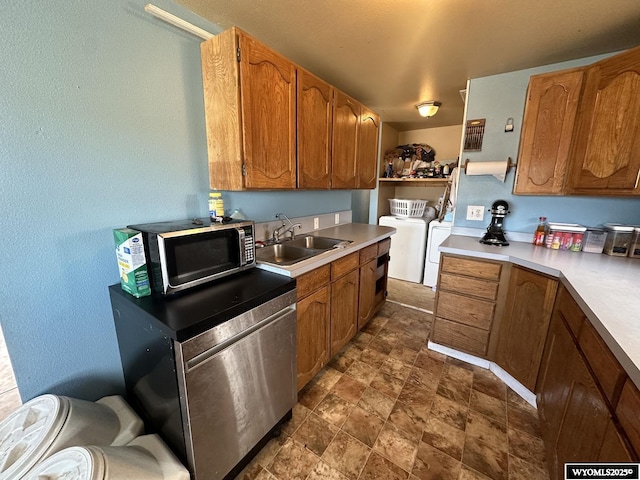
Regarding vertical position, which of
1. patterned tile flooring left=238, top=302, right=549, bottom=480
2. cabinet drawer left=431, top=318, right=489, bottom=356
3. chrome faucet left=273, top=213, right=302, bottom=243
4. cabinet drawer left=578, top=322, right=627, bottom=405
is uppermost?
chrome faucet left=273, top=213, right=302, bottom=243

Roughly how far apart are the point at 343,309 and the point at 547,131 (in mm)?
1913

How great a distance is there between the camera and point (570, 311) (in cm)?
122

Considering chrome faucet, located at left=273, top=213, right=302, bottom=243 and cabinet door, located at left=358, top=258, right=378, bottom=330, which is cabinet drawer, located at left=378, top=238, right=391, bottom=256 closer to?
cabinet door, located at left=358, top=258, right=378, bottom=330

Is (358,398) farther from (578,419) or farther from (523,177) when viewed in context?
(523,177)

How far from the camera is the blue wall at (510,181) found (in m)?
1.88

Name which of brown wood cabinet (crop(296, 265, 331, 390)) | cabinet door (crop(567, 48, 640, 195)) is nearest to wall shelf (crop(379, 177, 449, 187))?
cabinet door (crop(567, 48, 640, 195))

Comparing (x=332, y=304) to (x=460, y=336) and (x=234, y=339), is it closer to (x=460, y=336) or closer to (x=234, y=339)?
(x=234, y=339)

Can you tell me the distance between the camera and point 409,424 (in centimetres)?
148

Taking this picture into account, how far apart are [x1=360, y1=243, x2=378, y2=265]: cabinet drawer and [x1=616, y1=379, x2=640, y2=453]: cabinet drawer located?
1.47 meters

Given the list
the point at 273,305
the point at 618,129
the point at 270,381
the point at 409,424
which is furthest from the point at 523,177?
the point at 270,381

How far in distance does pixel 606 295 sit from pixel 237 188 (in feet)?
5.95

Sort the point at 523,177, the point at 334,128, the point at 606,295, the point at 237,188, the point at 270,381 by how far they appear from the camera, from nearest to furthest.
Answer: the point at 606,295
the point at 270,381
the point at 237,188
the point at 523,177
the point at 334,128

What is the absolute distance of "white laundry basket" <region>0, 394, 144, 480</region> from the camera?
85 cm

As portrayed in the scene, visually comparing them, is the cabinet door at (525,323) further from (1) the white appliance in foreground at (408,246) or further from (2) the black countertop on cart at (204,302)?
(1) the white appliance in foreground at (408,246)
